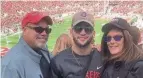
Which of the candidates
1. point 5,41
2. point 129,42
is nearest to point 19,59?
point 129,42

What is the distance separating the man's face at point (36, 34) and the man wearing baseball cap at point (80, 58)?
0.15 meters

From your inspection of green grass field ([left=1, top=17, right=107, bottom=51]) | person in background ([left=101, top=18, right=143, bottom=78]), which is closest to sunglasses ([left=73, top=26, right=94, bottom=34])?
person in background ([left=101, top=18, right=143, bottom=78])

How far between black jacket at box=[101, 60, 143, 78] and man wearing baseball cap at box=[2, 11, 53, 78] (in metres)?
0.45

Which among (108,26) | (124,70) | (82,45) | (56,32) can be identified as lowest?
(56,32)

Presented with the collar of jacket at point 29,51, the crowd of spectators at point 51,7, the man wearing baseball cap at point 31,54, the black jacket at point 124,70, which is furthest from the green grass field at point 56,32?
the black jacket at point 124,70

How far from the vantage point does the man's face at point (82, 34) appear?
7.59 ft

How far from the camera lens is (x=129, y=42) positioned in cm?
213

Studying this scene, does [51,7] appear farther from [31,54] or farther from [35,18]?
[31,54]

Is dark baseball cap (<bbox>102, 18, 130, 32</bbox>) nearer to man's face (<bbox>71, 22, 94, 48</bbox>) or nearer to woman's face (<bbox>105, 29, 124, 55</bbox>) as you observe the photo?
woman's face (<bbox>105, 29, 124, 55</bbox>)

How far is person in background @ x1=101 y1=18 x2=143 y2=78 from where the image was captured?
2023mm

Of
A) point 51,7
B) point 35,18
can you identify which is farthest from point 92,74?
point 51,7

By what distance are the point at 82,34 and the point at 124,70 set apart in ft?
1.37

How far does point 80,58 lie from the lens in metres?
2.31

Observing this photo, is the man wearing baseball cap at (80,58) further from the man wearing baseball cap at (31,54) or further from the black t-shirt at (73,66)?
the man wearing baseball cap at (31,54)
